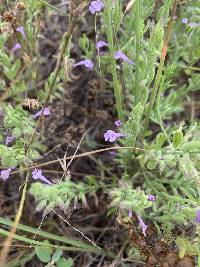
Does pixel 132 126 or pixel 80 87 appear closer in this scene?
pixel 132 126

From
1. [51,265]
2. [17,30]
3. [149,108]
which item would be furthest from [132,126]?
[17,30]

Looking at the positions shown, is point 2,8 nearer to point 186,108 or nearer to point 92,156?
point 92,156

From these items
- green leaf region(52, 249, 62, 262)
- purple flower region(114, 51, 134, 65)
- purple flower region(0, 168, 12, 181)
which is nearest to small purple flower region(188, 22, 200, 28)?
purple flower region(114, 51, 134, 65)

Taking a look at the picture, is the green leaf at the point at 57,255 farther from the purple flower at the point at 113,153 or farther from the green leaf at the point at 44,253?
the purple flower at the point at 113,153

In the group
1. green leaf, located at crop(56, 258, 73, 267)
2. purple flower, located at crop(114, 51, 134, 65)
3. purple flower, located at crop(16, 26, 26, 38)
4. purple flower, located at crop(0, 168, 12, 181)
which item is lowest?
green leaf, located at crop(56, 258, 73, 267)

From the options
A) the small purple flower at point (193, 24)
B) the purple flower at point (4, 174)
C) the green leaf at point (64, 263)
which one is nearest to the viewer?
the purple flower at point (4, 174)

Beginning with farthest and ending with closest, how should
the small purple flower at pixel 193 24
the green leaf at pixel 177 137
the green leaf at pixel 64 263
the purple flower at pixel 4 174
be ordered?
1. the small purple flower at pixel 193 24
2. the green leaf at pixel 64 263
3. the purple flower at pixel 4 174
4. the green leaf at pixel 177 137

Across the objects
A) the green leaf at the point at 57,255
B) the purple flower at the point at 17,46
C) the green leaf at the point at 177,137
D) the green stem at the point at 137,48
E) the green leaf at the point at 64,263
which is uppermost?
the purple flower at the point at 17,46

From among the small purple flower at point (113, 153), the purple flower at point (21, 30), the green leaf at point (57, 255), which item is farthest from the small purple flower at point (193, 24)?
the green leaf at point (57, 255)

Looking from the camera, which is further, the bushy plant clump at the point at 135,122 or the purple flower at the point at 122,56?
the purple flower at the point at 122,56

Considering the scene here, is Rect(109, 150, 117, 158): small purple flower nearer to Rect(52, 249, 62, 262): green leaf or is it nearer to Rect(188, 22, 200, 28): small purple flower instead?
Rect(52, 249, 62, 262): green leaf

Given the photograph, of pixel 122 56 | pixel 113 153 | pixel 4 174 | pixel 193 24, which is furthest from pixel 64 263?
pixel 193 24
